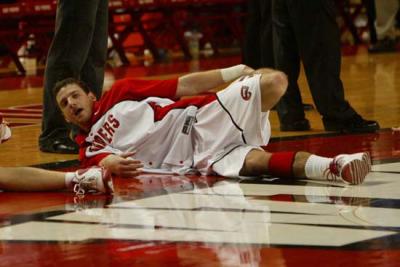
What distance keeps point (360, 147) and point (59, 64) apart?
5.34 feet

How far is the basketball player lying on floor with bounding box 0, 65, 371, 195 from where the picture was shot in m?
5.02

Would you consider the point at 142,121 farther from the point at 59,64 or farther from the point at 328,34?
the point at 328,34

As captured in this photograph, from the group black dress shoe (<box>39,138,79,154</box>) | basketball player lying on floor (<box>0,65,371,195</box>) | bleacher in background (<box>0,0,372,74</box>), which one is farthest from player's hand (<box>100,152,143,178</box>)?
bleacher in background (<box>0,0,372,74</box>)

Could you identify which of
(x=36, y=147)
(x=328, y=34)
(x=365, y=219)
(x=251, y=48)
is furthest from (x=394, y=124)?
(x=365, y=219)

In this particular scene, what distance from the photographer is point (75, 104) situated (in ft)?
17.2

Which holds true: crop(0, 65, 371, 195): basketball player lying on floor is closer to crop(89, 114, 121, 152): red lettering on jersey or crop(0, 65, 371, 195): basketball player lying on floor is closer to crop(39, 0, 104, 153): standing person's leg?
crop(89, 114, 121, 152): red lettering on jersey

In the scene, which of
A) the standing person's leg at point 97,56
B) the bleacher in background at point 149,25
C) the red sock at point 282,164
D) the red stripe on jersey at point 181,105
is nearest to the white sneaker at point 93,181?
the red stripe on jersey at point 181,105

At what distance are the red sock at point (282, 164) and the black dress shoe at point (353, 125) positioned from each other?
4.89ft

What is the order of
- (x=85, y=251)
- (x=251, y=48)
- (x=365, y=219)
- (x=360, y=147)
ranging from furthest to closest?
(x=251, y=48), (x=360, y=147), (x=365, y=219), (x=85, y=251)

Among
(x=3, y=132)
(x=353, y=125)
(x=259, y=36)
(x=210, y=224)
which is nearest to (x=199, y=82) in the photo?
(x=3, y=132)

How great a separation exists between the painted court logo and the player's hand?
530mm

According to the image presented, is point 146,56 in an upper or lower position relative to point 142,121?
lower

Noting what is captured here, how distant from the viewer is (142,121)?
5.26 m

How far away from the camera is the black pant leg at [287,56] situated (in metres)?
6.63
